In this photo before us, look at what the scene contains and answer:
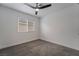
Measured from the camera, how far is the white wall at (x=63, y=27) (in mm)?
3535

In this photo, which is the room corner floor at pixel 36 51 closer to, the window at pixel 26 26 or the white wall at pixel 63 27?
the white wall at pixel 63 27

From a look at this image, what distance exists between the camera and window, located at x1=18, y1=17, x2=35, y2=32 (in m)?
4.51

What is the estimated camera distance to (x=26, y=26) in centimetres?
501

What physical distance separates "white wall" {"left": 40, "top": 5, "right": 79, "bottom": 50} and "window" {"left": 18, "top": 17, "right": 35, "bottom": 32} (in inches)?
42.0

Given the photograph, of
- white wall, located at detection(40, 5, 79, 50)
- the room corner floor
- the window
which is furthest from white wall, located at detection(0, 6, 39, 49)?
white wall, located at detection(40, 5, 79, 50)

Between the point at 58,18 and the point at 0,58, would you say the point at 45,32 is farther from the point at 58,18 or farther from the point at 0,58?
the point at 0,58

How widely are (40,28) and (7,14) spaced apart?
3284mm

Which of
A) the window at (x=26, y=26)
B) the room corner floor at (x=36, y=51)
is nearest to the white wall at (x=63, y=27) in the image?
the room corner floor at (x=36, y=51)

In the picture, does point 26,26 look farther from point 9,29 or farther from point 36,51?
point 36,51

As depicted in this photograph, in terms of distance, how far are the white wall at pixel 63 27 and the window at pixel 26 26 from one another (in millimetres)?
1066

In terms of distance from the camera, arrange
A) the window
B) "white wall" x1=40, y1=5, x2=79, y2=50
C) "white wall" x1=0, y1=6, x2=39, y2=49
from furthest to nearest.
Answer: the window
"white wall" x1=40, y1=5, x2=79, y2=50
"white wall" x1=0, y1=6, x2=39, y2=49

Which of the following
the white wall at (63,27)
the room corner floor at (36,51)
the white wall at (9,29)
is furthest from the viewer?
the white wall at (63,27)

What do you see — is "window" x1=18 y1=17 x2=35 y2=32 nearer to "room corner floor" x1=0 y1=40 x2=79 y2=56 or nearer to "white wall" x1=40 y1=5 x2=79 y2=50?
"white wall" x1=40 y1=5 x2=79 y2=50

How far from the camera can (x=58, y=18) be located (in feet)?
14.8
